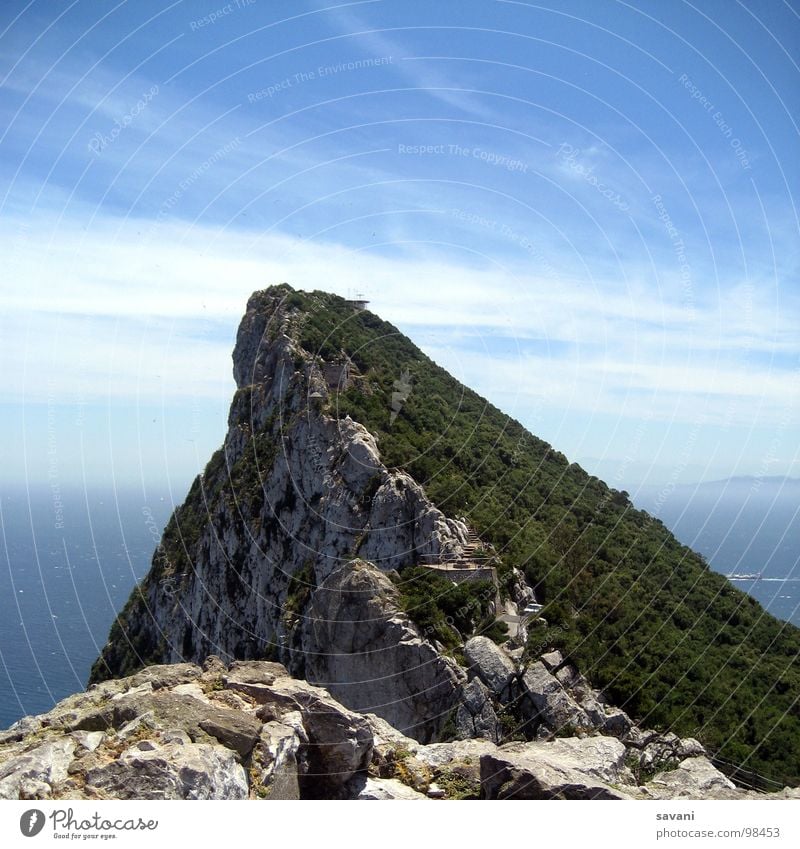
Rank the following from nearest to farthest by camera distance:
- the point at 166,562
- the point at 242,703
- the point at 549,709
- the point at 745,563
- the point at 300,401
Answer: the point at 242,703, the point at 549,709, the point at 300,401, the point at 166,562, the point at 745,563

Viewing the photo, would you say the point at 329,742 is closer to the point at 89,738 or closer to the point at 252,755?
the point at 252,755

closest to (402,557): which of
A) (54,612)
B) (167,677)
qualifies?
(167,677)

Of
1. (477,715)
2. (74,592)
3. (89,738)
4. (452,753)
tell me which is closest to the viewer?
(89,738)

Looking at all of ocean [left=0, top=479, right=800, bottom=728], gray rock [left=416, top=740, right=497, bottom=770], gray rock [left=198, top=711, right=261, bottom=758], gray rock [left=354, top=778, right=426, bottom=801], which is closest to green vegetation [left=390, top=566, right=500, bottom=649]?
ocean [left=0, top=479, right=800, bottom=728]
